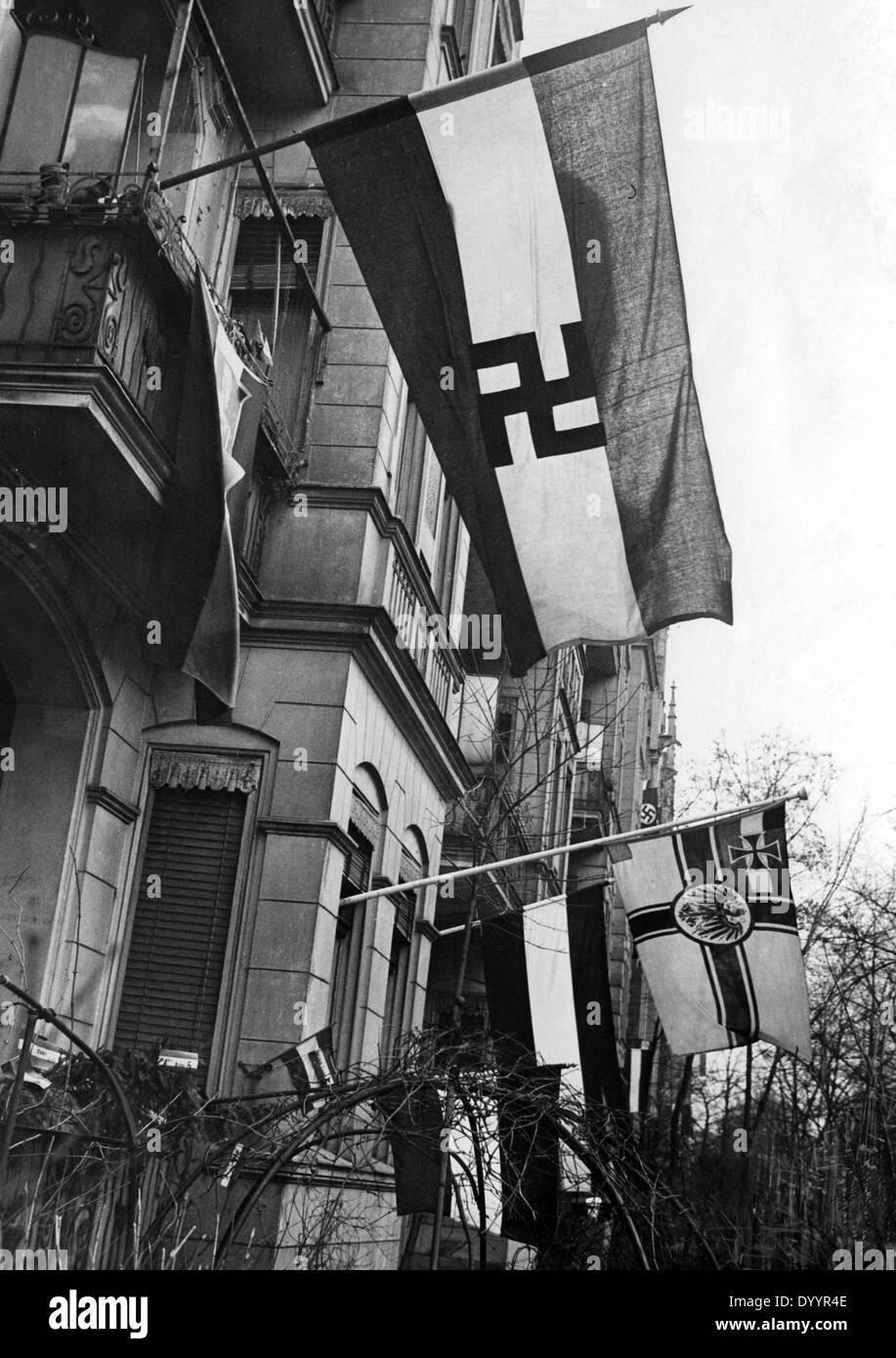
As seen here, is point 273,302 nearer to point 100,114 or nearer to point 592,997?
point 100,114

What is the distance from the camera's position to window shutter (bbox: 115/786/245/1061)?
10586mm

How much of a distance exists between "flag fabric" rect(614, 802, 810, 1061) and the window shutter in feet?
12.6

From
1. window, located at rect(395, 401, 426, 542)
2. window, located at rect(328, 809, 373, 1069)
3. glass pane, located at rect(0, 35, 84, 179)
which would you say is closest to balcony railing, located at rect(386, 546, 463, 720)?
window, located at rect(395, 401, 426, 542)

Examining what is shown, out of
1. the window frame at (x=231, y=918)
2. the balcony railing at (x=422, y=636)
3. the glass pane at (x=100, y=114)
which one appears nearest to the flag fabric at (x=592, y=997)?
the balcony railing at (x=422, y=636)

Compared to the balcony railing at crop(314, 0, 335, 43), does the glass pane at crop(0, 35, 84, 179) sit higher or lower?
lower

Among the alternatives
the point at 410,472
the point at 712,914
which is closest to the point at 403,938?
the point at 712,914

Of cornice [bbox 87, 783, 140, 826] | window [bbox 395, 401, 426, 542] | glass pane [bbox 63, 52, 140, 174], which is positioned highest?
window [bbox 395, 401, 426, 542]

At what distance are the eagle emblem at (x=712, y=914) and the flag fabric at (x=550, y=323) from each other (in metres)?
5.09

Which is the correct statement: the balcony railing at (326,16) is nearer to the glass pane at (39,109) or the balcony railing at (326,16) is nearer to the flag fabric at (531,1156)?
the glass pane at (39,109)

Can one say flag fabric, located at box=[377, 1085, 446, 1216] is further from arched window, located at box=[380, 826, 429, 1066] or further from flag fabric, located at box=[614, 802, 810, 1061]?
arched window, located at box=[380, 826, 429, 1066]

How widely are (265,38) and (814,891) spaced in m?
21.8

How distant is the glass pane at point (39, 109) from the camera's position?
8844 mm

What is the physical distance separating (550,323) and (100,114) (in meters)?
3.32

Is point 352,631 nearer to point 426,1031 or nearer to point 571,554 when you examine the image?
point 571,554
